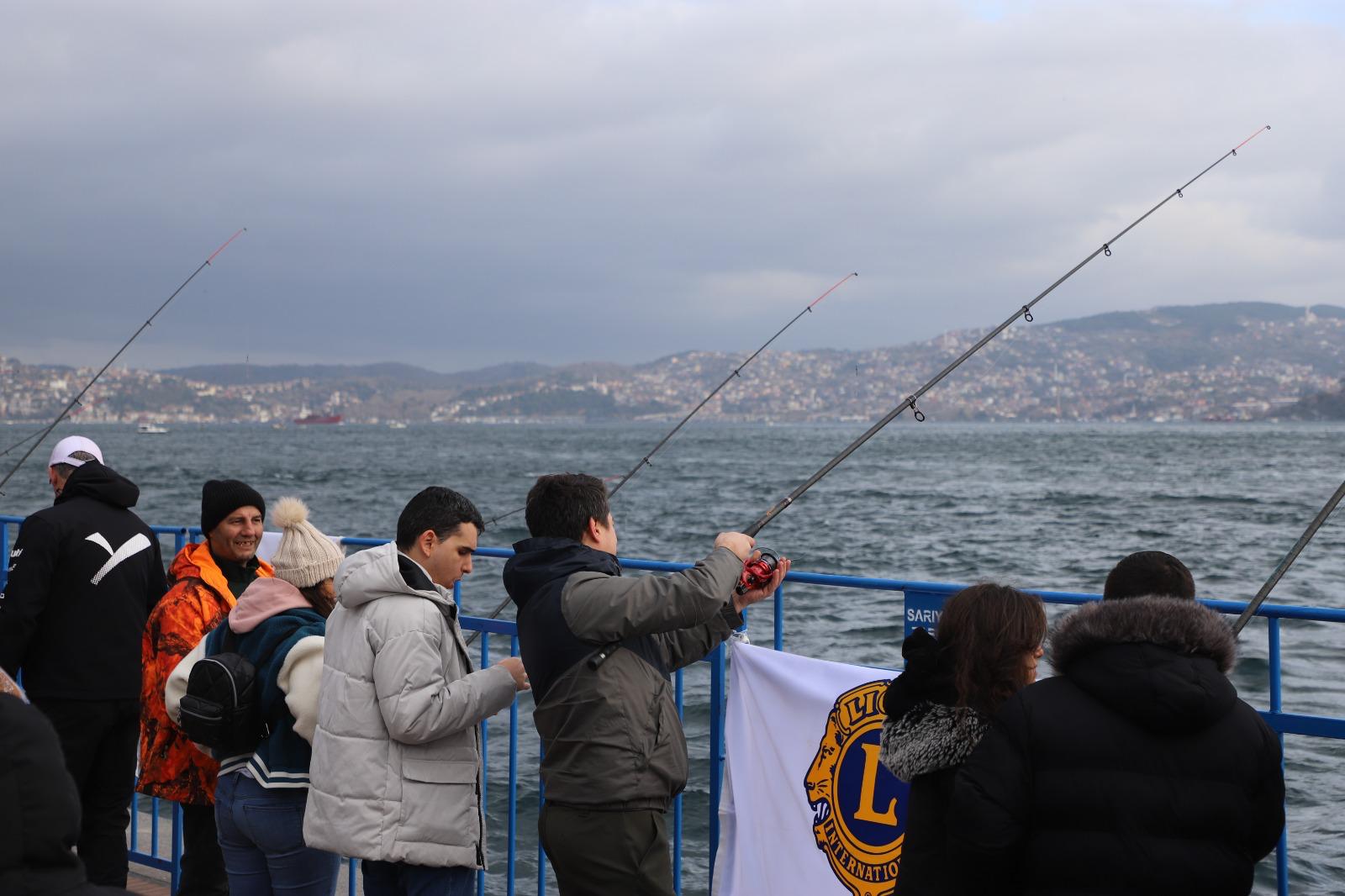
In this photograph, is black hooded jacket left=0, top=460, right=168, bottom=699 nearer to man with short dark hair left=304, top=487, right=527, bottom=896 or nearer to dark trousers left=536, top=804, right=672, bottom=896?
man with short dark hair left=304, top=487, right=527, bottom=896

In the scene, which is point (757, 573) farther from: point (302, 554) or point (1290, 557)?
point (1290, 557)

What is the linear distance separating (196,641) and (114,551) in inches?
34.9

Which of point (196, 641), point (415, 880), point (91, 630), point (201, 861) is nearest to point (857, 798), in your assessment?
point (415, 880)

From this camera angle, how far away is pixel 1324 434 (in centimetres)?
12625

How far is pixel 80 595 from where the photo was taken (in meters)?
4.57

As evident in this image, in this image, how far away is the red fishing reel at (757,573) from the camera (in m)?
3.37

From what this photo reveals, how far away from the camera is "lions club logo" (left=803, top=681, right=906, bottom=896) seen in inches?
136

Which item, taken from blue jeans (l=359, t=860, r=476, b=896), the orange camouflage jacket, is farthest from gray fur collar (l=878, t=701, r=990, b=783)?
the orange camouflage jacket

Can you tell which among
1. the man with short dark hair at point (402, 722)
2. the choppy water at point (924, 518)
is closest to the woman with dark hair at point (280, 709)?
the man with short dark hair at point (402, 722)

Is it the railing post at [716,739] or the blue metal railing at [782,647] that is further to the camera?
Answer: the railing post at [716,739]

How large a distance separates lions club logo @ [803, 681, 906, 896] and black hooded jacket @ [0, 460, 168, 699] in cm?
264

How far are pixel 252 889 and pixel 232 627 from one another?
763 mm

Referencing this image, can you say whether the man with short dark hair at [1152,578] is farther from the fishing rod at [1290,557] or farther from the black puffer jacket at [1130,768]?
the black puffer jacket at [1130,768]

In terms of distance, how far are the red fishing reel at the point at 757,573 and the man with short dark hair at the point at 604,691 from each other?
0.86 feet
